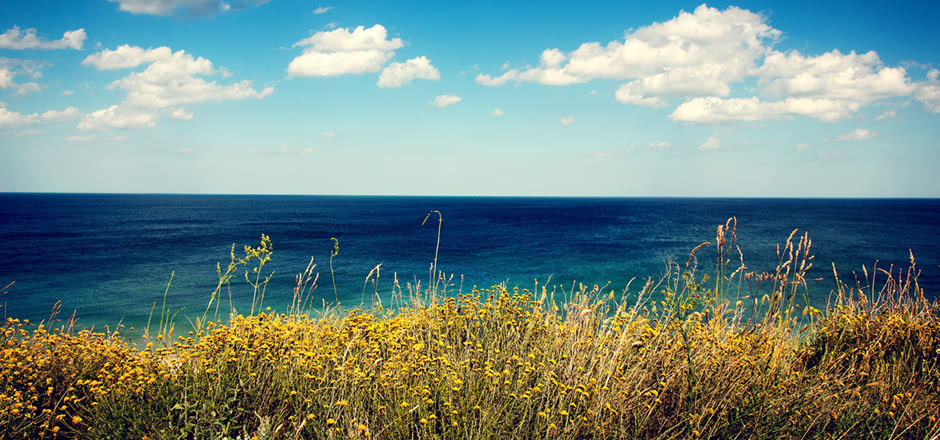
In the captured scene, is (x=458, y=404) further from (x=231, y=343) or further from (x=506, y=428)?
(x=231, y=343)

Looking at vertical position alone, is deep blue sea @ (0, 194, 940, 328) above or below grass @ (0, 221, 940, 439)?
below

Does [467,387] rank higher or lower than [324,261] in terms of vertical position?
higher

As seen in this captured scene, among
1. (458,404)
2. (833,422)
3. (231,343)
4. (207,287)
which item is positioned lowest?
(207,287)

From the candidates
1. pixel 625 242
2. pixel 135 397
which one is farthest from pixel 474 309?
pixel 625 242

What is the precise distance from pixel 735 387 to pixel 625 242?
4422 centimetres

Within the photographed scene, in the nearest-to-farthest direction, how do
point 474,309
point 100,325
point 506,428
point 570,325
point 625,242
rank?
point 506,428, point 570,325, point 474,309, point 100,325, point 625,242

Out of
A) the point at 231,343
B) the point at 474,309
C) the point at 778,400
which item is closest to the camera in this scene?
the point at 778,400

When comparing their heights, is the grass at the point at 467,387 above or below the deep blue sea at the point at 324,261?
above

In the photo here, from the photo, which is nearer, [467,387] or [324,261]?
[467,387]

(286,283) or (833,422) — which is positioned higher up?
(833,422)

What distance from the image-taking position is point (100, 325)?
15.7 m

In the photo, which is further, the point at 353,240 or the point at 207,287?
the point at 353,240

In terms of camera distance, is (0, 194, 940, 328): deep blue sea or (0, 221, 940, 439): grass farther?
(0, 194, 940, 328): deep blue sea

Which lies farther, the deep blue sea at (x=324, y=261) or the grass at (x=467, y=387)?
the deep blue sea at (x=324, y=261)
